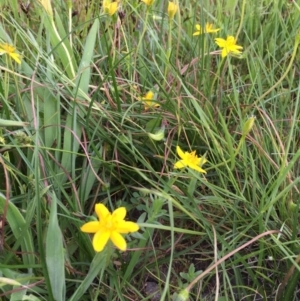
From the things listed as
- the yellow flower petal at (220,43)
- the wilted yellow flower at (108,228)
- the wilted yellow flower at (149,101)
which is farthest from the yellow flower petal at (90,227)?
the yellow flower petal at (220,43)

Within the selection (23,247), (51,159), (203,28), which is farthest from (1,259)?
(203,28)

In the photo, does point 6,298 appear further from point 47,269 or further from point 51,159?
point 51,159

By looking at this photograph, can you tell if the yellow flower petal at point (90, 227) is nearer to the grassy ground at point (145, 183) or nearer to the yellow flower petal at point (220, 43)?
the grassy ground at point (145, 183)

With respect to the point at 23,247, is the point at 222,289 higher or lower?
lower

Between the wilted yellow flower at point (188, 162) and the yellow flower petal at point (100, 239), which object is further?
the wilted yellow flower at point (188, 162)

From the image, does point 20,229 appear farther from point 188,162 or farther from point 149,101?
point 149,101

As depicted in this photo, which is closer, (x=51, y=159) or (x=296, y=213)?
(x=296, y=213)

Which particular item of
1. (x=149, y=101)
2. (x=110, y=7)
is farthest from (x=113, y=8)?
(x=149, y=101)
